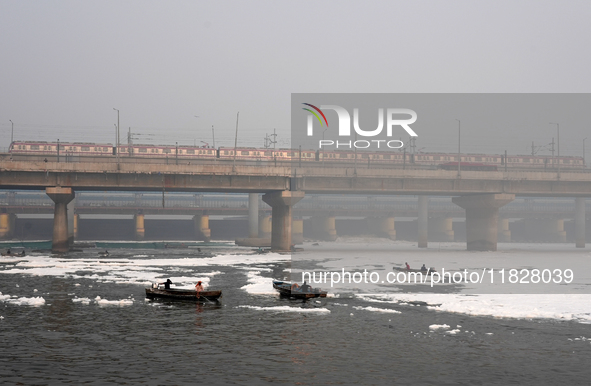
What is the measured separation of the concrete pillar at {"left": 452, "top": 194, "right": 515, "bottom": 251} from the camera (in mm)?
94938

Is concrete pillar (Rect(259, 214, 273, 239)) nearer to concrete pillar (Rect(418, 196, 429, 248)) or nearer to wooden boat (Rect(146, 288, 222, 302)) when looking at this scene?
concrete pillar (Rect(418, 196, 429, 248))

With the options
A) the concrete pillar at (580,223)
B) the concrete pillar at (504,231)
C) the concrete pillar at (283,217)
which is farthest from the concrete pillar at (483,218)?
the concrete pillar at (504,231)

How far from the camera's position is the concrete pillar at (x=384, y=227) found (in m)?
153

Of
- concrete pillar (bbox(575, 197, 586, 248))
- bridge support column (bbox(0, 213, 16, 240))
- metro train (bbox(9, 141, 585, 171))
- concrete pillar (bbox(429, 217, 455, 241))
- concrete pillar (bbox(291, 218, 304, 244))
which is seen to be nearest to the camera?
metro train (bbox(9, 141, 585, 171))

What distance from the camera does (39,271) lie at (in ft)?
180

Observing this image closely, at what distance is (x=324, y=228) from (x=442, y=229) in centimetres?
3326

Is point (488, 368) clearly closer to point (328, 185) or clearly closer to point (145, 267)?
point (145, 267)

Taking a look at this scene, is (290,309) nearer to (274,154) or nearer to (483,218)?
(483,218)

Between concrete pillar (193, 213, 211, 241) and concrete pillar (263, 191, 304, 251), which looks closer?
concrete pillar (263, 191, 304, 251)

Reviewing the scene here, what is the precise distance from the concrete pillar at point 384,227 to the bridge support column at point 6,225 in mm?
91483

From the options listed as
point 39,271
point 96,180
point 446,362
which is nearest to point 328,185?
point 96,180

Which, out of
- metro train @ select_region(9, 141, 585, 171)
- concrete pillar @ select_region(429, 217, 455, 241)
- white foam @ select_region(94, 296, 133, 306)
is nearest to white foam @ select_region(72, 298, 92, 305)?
white foam @ select_region(94, 296, 133, 306)

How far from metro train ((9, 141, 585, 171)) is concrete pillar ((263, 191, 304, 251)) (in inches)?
922

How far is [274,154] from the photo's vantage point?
4980 inches
